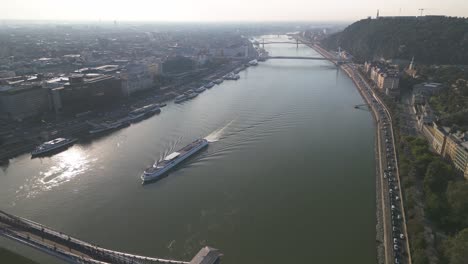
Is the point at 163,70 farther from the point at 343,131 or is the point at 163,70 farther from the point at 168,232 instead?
the point at 168,232

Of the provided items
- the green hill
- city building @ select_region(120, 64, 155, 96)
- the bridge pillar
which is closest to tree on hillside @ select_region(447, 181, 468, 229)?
the bridge pillar

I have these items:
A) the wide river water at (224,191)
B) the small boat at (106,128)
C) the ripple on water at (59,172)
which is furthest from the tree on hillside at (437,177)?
the small boat at (106,128)

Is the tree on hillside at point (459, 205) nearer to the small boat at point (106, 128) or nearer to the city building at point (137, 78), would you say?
the small boat at point (106, 128)

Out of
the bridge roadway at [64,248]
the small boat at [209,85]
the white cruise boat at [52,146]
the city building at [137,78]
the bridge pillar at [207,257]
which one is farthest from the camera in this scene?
the small boat at [209,85]

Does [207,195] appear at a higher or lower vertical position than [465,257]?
lower

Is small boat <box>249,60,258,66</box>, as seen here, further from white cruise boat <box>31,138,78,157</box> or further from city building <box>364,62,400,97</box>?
white cruise boat <box>31,138,78,157</box>

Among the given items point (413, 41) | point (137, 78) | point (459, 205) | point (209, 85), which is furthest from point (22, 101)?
point (413, 41)

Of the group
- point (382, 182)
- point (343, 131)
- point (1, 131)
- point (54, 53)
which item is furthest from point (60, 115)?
point (54, 53)

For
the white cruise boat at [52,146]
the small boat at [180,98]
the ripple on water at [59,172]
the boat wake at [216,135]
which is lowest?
the ripple on water at [59,172]
